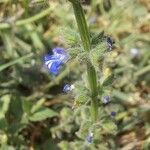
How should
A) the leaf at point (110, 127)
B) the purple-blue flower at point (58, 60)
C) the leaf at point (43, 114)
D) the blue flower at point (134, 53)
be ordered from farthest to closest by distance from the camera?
the blue flower at point (134, 53)
the leaf at point (43, 114)
the leaf at point (110, 127)
the purple-blue flower at point (58, 60)

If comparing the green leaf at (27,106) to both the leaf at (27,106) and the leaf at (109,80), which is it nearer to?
the leaf at (27,106)

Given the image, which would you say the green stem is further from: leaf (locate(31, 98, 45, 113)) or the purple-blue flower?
leaf (locate(31, 98, 45, 113))

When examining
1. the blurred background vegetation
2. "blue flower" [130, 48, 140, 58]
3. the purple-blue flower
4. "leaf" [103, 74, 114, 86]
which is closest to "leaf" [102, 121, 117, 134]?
the blurred background vegetation

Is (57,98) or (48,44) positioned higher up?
(48,44)

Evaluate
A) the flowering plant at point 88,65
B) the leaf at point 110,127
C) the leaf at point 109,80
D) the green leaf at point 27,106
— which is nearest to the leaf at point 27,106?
the green leaf at point 27,106

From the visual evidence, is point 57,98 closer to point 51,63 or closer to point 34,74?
point 34,74

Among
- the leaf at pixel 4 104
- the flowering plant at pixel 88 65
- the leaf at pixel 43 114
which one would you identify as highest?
the leaf at pixel 4 104

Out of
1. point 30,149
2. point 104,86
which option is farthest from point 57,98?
point 104,86
